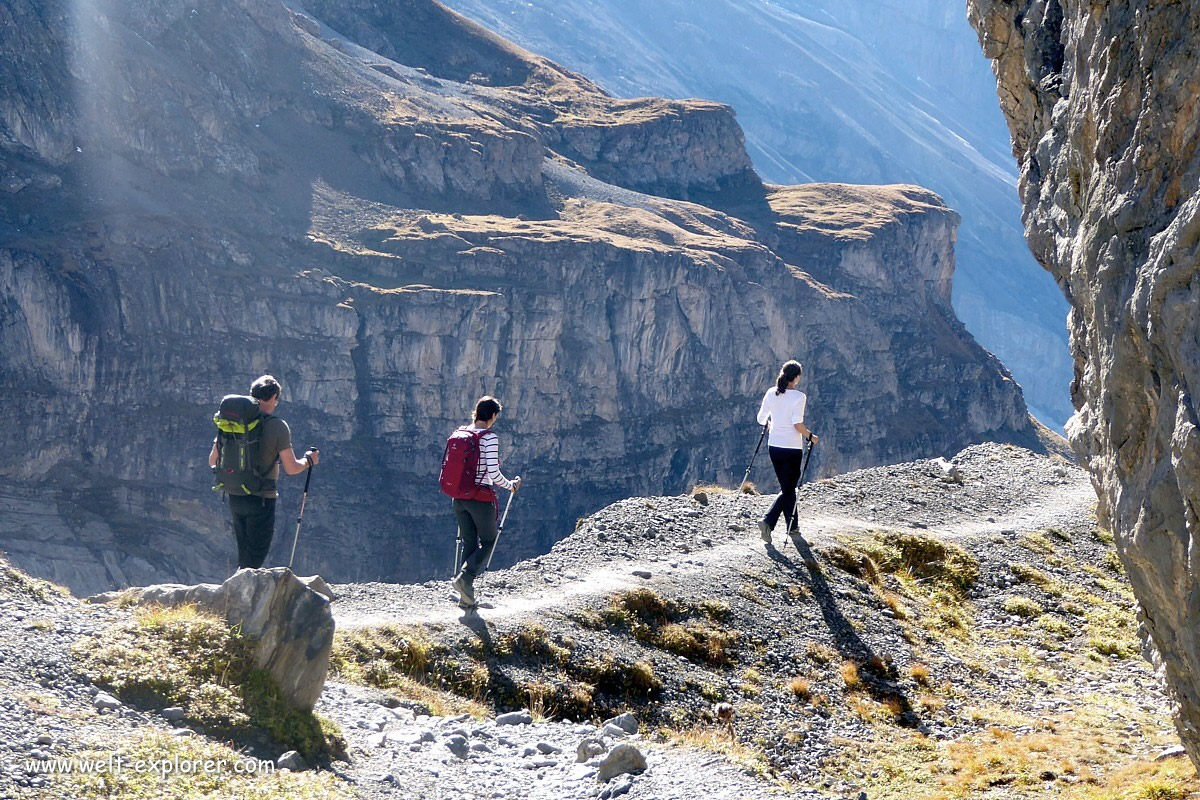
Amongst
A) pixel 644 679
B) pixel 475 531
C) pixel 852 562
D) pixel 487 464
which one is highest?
pixel 487 464

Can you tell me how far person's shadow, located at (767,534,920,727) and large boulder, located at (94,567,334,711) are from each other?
28.1 ft

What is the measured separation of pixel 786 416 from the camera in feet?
64.5

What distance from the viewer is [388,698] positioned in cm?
1409

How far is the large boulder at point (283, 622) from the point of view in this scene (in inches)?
→ 474

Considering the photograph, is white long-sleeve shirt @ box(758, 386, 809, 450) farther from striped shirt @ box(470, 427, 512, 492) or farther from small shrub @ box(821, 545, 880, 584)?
striped shirt @ box(470, 427, 512, 492)

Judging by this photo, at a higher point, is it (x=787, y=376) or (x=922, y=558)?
(x=787, y=376)

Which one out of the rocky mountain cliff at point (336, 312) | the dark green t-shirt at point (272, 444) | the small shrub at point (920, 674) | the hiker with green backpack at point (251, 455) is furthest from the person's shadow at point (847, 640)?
the rocky mountain cliff at point (336, 312)

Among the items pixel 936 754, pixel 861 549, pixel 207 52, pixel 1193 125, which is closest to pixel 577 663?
pixel 936 754

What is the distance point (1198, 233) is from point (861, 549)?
613 inches

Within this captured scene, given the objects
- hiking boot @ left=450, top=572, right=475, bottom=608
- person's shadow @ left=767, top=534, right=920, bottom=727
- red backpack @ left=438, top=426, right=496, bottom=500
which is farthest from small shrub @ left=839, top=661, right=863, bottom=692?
red backpack @ left=438, top=426, right=496, bottom=500

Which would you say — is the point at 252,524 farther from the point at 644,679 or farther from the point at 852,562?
the point at 852,562

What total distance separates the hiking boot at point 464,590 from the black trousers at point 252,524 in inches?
112

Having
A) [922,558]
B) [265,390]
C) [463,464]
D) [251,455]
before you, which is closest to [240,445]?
[251,455]

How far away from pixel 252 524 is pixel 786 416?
29.5 feet
